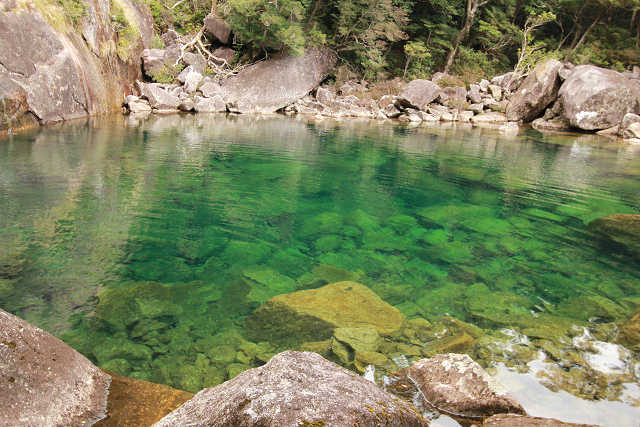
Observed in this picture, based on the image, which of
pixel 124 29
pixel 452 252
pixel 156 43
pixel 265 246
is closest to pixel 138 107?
pixel 124 29

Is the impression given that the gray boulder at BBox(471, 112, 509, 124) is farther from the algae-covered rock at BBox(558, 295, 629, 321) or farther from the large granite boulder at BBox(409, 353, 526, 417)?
the large granite boulder at BBox(409, 353, 526, 417)

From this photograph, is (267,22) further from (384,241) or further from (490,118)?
(384,241)

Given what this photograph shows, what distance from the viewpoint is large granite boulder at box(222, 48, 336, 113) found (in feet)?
73.2

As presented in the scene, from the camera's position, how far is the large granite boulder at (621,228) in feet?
19.2

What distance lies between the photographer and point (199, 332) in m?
3.38

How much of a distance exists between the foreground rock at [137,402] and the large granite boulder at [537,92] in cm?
2580

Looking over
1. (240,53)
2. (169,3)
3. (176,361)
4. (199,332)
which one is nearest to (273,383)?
(176,361)

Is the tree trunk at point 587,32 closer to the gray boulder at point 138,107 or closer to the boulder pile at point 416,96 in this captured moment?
the boulder pile at point 416,96

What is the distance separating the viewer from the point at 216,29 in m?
24.3

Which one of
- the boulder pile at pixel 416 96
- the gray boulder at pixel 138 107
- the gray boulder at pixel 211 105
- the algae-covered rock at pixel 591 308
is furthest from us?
the gray boulder at pixel 211 105

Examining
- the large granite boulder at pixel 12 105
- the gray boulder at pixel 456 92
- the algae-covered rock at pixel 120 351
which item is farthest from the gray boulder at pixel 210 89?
the algae-covered rock at pixel 120 351

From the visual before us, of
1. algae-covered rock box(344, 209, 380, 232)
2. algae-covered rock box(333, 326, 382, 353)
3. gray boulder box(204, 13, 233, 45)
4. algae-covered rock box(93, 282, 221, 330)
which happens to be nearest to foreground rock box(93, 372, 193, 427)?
algae-covered rock box(93, 282, 221, 330)

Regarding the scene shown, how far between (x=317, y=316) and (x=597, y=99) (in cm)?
2268

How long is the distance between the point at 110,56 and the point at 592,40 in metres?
32.1
